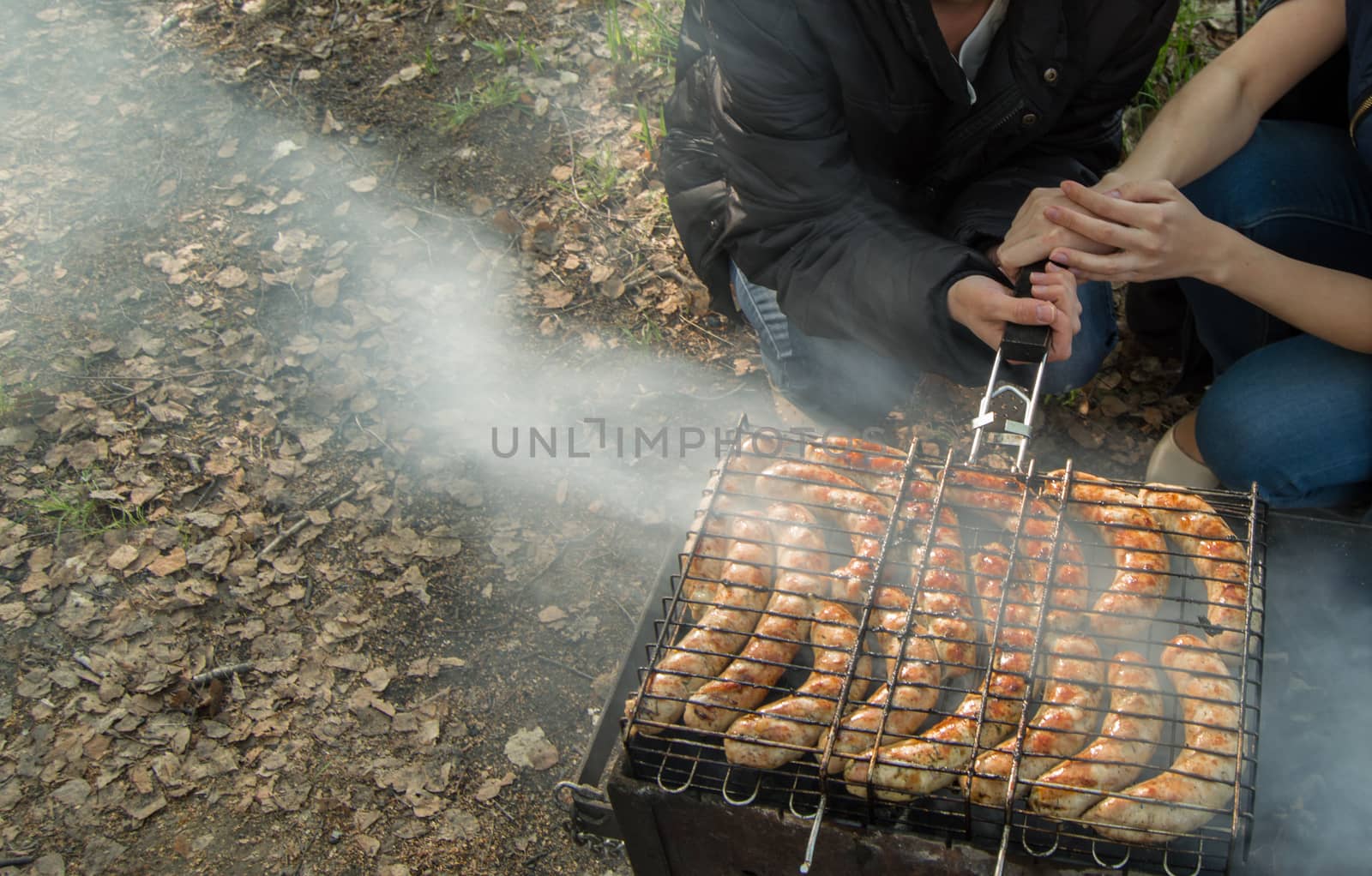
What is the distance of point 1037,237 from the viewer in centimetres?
303

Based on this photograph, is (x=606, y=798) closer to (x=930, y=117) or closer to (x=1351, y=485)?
(x=930, y=117)

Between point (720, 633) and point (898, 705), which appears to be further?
point (720, 633)

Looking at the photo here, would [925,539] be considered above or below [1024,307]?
below

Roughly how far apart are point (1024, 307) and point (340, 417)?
3001mm

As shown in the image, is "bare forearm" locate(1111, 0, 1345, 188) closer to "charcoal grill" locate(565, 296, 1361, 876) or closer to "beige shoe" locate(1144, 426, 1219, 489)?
"beige shoe" locate(1144, 426, 1219, 489)

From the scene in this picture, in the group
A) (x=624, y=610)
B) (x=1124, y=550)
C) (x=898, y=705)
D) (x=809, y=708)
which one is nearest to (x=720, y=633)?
(x=809, y=708)

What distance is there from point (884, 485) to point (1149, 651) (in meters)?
0.77

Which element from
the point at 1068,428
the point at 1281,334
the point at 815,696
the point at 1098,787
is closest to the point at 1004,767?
the point at 1098,787

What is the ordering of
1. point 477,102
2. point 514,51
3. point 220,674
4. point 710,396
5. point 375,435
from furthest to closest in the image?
1. point 514,51
2. point 477,102
3. point 710,396
4. point 375,435
5. point 220,674

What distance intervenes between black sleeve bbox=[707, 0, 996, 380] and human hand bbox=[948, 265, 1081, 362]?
92 mm

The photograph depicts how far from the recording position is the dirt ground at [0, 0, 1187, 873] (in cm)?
349

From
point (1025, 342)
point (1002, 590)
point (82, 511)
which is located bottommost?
point (82, 511)

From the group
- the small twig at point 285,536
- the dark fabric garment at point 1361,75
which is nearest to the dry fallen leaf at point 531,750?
the small twig at point 285,536

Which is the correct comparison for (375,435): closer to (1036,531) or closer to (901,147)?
(901,147)
